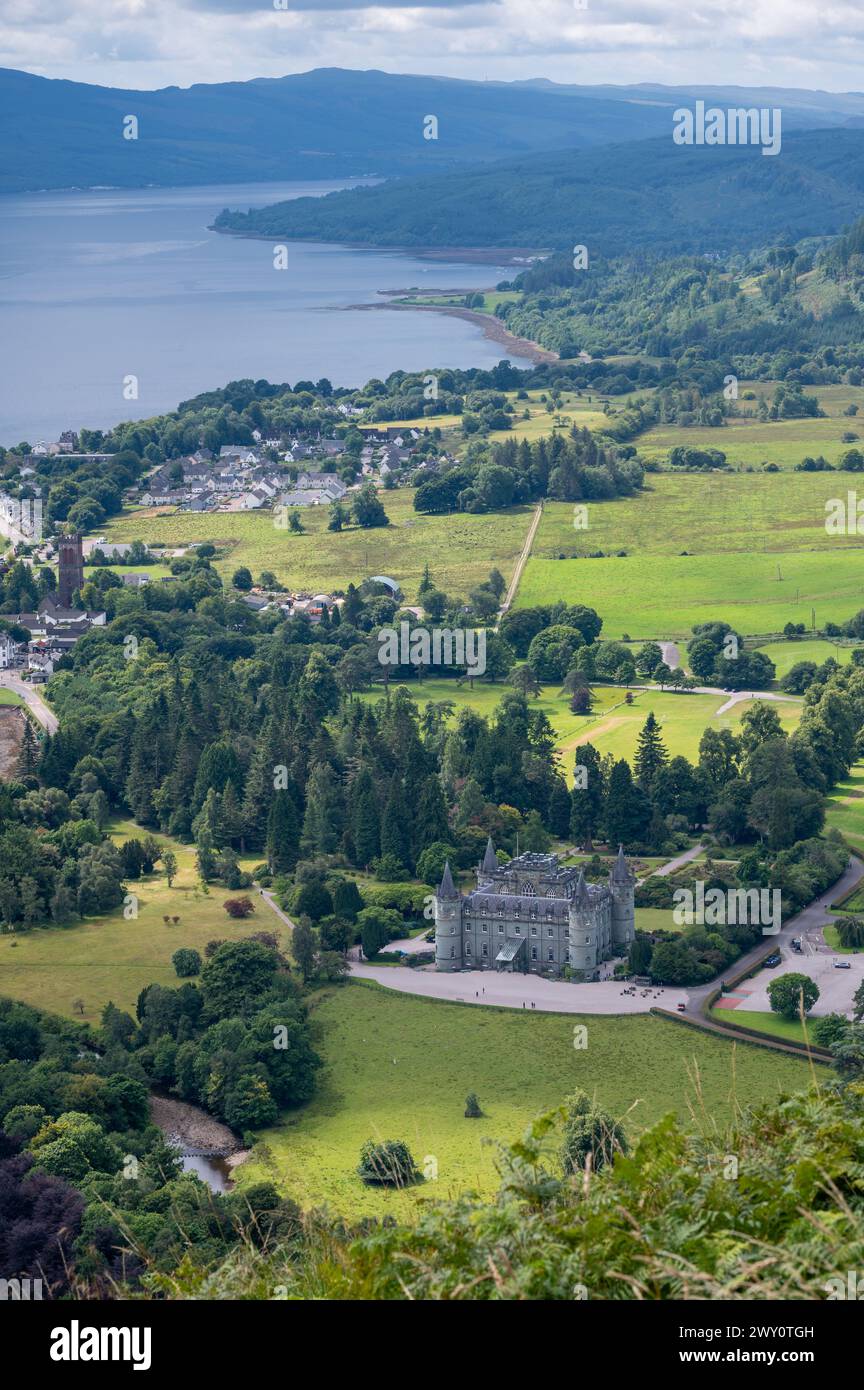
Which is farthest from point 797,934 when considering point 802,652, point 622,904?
point 802,652

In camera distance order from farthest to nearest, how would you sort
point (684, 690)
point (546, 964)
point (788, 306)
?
point (788, 306)
point (684, 690)
point (546, 964)

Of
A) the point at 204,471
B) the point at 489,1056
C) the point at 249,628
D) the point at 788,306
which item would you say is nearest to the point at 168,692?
the point at 249,628

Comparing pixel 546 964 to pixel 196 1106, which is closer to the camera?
pixel 196 1106

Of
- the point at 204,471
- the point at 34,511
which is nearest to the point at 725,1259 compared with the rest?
the point at 34,511

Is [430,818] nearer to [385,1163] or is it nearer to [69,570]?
[385,1163]

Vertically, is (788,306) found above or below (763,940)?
above

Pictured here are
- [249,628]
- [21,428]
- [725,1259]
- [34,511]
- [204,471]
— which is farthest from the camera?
[21,428]
